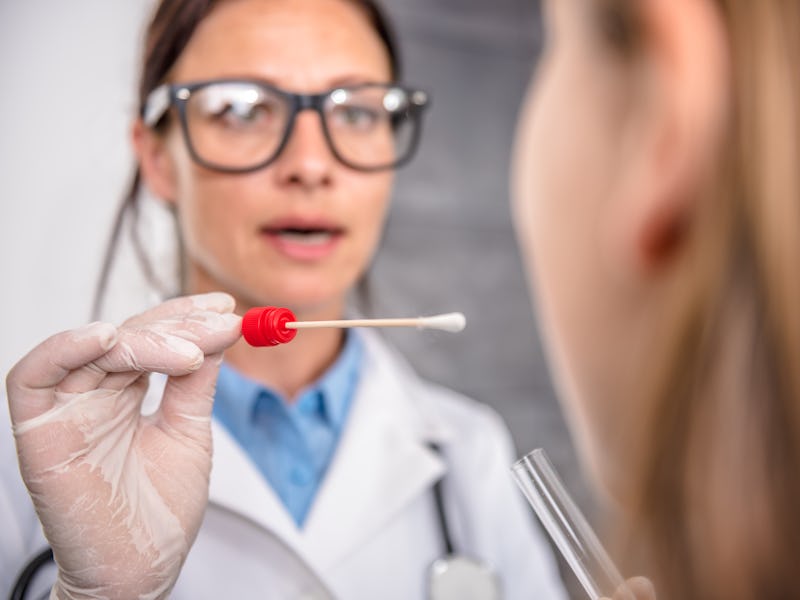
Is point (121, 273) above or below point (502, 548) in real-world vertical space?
above

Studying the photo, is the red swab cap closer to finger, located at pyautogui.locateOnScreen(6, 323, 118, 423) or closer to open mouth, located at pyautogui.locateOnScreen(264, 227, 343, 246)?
finger, located at pyautogui.locateOnScreen(6, 323, 118, 423)

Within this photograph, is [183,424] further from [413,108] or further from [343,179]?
[413,108]

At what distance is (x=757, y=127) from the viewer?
1.24 ft

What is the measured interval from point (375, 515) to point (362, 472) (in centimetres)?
4

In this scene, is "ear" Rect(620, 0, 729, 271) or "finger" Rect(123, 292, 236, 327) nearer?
"ear" Rect(620, 0, 729, 271)

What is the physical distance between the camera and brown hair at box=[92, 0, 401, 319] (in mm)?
721

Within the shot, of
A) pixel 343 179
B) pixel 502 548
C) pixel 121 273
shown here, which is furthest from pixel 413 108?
pixel 502 548

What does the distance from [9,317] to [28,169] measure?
0.13 m

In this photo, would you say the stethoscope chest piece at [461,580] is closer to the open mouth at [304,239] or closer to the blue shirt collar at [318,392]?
the blue shirt collar at [318,392]

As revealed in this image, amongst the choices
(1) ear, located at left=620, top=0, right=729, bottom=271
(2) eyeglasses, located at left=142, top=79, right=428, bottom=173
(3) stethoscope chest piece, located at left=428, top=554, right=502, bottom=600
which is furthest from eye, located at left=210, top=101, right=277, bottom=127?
(3) stethoscope chest piece, located at left=428, top=554, right=502, bottom=600

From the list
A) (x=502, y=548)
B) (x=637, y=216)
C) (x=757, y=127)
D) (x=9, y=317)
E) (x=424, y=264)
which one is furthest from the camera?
(x=424, y=264)

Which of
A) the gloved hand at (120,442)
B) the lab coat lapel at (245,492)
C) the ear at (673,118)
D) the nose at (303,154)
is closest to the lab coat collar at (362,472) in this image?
the lab coat lapel at (245,492)

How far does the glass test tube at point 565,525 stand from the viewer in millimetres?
581

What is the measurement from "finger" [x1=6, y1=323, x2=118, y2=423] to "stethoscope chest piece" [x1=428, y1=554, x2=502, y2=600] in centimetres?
39
